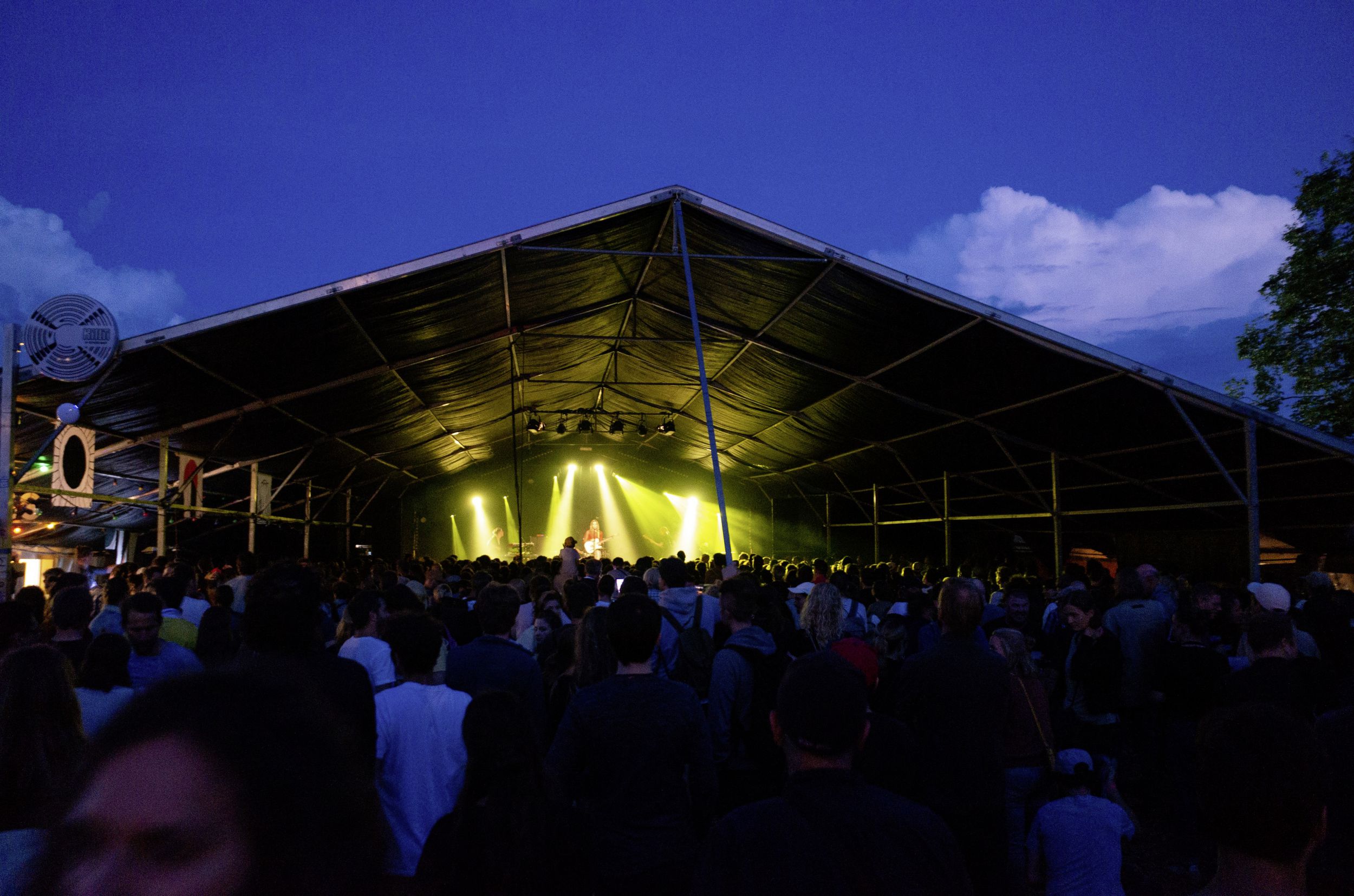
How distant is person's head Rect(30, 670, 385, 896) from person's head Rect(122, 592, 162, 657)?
359 centimetres

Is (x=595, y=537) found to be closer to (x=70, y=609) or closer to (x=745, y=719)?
(x=70, y=609)

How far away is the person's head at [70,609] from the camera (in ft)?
12.6

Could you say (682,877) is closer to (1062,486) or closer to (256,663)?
(256,663)

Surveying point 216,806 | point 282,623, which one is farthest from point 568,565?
point 216,806

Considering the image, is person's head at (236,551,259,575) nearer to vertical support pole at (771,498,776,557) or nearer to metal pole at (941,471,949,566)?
metal pole at (941,471,949,566)

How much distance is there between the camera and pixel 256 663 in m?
0.81

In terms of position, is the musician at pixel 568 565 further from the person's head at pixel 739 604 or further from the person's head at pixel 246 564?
the person's head at pixel 739 604

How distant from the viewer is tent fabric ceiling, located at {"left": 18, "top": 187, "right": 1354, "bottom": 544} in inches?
355

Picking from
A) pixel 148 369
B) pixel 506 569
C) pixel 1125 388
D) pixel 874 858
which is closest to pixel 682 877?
pixel 874 858

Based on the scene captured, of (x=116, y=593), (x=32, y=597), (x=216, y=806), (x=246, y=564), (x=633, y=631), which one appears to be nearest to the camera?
(x=216, y=806)

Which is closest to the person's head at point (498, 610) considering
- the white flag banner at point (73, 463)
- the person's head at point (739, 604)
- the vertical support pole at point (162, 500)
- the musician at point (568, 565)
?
the person's head at point (739, 604)

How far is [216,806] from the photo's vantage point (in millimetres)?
708

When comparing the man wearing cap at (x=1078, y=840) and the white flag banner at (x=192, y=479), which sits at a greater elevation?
the white flag banner at (x=192, y=479)

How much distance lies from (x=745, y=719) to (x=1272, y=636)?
91.4 inches
